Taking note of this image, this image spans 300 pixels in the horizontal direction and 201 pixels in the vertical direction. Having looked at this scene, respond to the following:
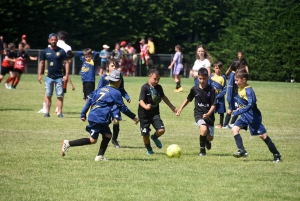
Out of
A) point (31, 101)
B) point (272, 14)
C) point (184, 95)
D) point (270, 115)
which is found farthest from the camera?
point (272, 14)

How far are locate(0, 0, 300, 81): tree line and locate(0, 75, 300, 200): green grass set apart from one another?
20.1 m

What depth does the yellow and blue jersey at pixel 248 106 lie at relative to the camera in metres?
11.7

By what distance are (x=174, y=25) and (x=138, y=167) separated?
122 ft

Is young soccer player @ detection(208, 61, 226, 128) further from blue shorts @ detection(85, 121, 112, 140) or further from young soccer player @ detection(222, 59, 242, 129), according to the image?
blue shorts @ detection(85, 121, 112, 140)

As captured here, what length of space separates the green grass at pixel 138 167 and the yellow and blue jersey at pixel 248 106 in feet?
2.42

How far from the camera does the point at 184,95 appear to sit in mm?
27453

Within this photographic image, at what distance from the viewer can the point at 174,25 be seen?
47688 millimetres

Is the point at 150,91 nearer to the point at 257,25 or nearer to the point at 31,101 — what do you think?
the point at 31,101

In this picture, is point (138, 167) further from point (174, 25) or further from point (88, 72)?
point (174, 25)

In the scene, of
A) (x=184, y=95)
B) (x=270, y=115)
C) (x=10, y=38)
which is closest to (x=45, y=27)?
(x=10, y=38)

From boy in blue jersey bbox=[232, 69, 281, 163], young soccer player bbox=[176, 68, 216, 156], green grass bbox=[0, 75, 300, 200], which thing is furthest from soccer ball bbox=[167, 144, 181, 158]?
boy in blue jersey bbox=[232, 69, 281, 163]

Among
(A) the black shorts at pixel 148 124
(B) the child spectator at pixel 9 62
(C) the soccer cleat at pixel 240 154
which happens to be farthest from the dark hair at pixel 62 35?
(B) the child spectator at pixel 9 62

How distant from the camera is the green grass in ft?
29.5

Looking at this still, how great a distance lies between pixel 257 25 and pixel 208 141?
28.0 meters
